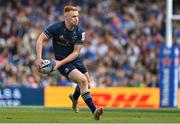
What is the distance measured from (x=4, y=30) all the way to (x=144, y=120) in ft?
47.2

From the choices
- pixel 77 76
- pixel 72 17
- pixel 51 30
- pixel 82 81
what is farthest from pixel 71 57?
pixel 72 17

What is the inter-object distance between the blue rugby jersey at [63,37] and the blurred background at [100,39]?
9967 millimetres

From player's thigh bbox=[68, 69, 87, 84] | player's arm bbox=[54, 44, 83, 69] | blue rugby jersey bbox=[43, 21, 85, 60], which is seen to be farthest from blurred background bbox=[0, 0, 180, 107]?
player's arm bbox=[54, 44, 83, 69]

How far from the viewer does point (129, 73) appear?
2673cm

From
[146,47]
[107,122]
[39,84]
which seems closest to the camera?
[107,122]

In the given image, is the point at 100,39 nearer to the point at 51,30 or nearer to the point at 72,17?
the point at 51,30

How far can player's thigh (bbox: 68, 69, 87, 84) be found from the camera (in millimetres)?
15195

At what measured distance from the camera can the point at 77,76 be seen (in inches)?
599

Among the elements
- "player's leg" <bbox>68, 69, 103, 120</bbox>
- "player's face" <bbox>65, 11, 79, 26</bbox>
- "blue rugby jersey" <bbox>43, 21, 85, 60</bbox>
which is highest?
"player's face" <bbox>65, 11, 79, 26</bbox>

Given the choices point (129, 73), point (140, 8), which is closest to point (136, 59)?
point (129, 73)

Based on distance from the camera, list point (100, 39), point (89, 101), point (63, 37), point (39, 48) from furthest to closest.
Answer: point (100, 39)
point (63, 37)
point (39, 48)
point (89, 101)

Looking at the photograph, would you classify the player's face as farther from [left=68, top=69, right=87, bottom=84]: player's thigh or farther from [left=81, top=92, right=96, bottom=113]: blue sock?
[left=81, top=92, right=96, bottom=113]: blue sock

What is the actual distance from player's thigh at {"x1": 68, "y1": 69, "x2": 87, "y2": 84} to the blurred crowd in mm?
10551

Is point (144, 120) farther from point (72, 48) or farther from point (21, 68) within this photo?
point (21, 68)
